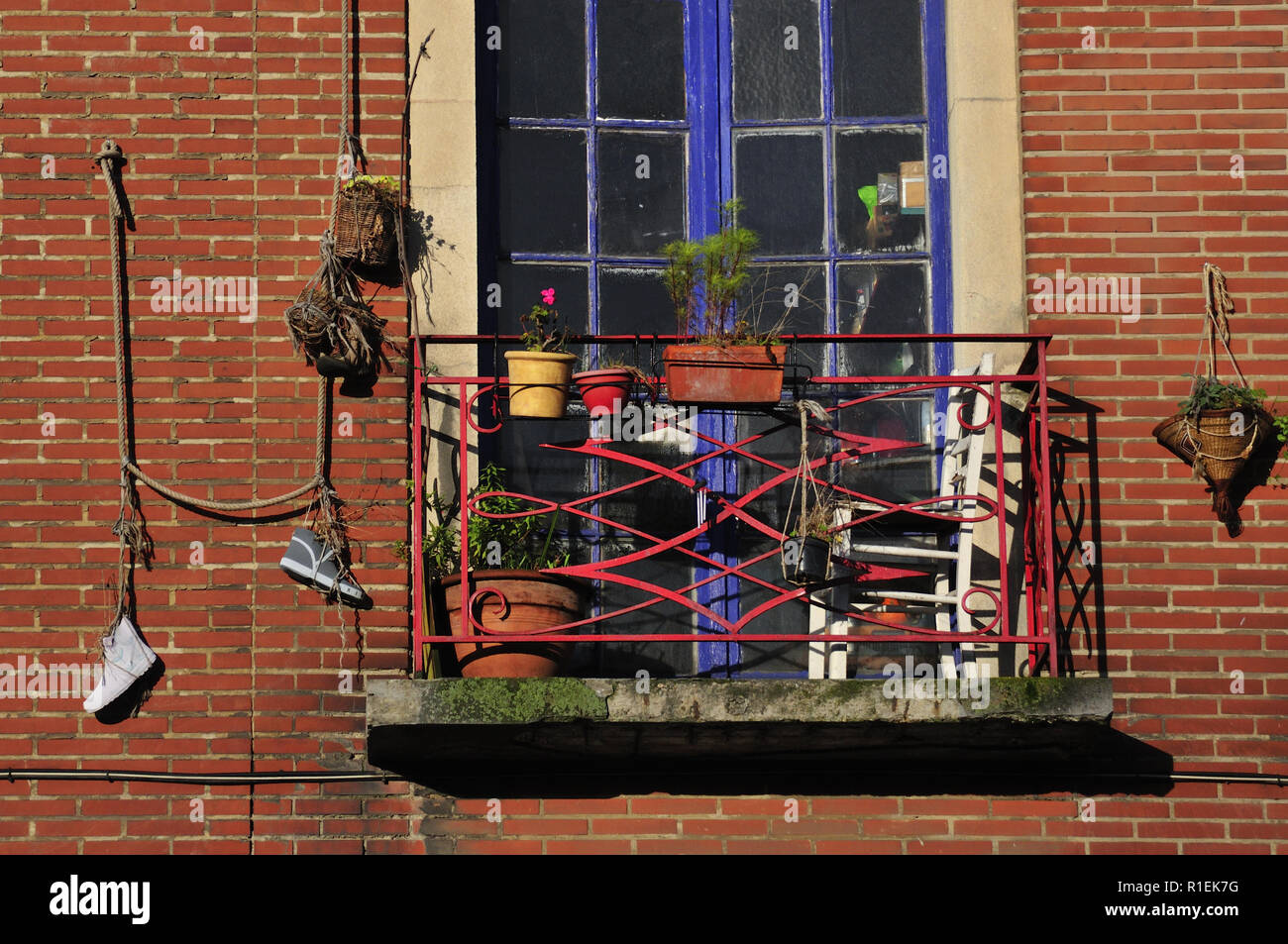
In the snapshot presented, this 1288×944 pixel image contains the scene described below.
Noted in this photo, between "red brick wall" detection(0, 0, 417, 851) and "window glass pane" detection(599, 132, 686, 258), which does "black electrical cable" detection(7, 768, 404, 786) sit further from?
"window glass pane" detection(599, 132, 686, 258)

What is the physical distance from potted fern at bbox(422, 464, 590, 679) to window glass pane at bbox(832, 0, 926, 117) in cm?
231

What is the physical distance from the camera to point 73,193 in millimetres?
6406

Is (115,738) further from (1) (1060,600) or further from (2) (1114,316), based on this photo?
(2) (1114,316)

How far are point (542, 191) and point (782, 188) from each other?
979 mm

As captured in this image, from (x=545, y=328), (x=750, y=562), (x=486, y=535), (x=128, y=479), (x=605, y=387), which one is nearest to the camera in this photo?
(x=750, y=562)

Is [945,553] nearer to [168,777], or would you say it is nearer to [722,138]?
[722,138]

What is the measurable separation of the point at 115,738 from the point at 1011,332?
364cm

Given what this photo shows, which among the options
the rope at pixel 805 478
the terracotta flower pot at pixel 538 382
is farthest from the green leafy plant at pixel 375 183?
the rope at pixel 805 478

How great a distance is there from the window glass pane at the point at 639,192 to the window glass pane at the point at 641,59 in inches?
4.8

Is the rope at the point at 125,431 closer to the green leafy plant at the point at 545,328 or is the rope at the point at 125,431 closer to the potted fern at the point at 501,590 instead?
the potted fern at the point at 501,590

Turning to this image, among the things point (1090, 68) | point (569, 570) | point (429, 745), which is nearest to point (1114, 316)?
point (1090, 68)

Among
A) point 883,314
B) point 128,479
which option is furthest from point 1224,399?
point 128,479

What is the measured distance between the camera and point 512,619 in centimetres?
592

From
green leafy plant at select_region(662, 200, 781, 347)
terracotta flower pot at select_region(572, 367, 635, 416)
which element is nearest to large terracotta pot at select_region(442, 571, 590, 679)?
terracotta flower pot at select_region(572, 367, 635, 416)
